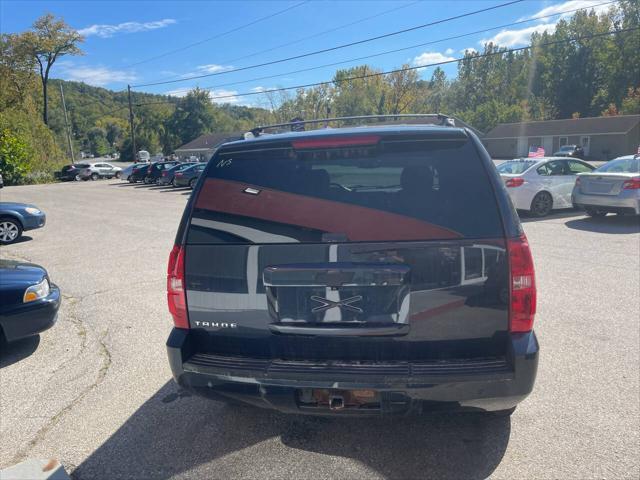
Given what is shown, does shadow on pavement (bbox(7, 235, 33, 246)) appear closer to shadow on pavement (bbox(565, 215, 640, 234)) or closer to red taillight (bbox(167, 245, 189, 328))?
red taillight (bbox(167, 245, 189, 328))

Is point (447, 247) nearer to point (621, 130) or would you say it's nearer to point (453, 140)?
point (453, 140)

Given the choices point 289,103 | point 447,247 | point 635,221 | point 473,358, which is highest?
point 289,103

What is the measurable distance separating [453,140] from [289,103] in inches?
3062

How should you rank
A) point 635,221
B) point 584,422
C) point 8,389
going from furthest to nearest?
point 635,221
point 8,389
point 584,422

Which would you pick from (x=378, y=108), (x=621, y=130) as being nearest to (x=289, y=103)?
(x=378, y=108)

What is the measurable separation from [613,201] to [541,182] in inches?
71.6

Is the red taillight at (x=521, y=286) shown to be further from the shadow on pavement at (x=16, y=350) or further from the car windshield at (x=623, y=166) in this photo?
the car windshield at (x=623, y=166)

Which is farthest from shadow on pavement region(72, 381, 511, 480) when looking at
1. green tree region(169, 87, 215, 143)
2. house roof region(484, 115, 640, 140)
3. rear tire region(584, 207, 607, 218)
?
green tree region(169, 87, 215, 143)

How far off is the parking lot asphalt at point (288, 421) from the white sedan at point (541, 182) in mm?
6242

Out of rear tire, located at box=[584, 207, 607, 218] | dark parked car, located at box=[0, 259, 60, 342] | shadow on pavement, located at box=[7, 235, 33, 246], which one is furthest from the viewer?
shadow on pavement, located at box=[7, 235, 33, 246]

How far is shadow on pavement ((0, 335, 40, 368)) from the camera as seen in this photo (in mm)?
4589

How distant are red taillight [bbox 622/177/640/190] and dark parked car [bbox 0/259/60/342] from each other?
1125 cm

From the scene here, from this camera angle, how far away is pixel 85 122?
11269cm

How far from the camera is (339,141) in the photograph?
2.65 meters
